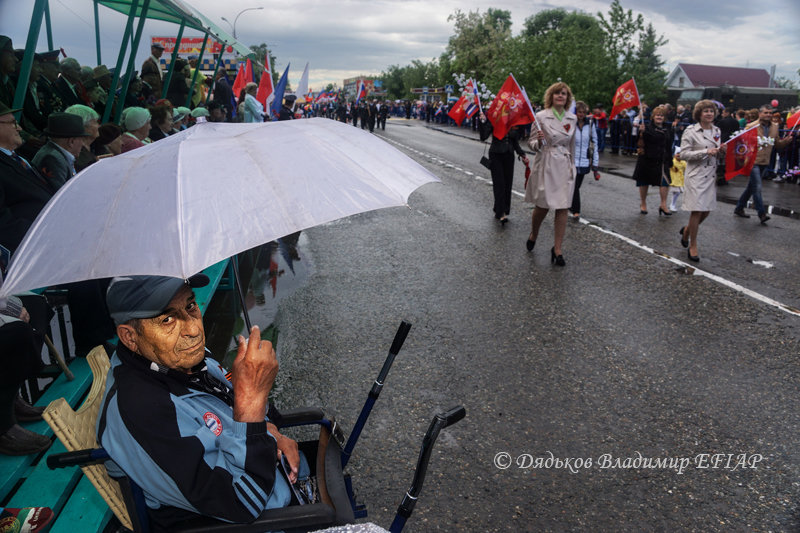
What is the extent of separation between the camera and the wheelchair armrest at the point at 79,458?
1.94 metres

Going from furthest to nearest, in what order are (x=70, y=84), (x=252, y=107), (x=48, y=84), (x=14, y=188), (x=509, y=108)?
(x=252, y=107) → (x=509, y=108) → (x=70, y=84) → (x=48, y=84) → (x=14, y=188)

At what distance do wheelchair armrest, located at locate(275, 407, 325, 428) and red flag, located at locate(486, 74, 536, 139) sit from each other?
711cm

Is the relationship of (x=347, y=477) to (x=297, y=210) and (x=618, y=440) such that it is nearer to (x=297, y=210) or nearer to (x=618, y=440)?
(x=297, y=210)

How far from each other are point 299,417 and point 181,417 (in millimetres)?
817

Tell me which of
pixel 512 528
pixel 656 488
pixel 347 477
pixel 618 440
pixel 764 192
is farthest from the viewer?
pixel 764 192

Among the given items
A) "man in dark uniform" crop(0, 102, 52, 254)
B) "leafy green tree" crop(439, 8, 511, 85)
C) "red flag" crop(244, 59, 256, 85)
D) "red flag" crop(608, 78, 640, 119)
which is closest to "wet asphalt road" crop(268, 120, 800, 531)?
"man in dark uniform" crop(0, 102, 52, 254)

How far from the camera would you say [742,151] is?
8.16 meters

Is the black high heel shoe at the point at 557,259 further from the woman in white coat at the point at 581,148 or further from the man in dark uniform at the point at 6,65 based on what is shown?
the man in dark uniform at the point at 6,65

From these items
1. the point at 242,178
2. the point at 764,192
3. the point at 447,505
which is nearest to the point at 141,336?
the point at 242,178

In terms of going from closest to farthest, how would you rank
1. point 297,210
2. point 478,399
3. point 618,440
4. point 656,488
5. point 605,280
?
point 297,210 → point 656,488 → point 618,440 → point 478,399 → point 605,280

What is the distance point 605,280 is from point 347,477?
5303 mm

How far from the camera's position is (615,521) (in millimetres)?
3213

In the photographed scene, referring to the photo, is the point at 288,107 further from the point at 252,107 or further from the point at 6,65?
the point at 6,65

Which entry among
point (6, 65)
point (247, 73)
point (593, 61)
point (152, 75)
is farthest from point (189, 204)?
point (593, 61)
